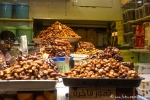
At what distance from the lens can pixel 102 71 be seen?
4.41ft

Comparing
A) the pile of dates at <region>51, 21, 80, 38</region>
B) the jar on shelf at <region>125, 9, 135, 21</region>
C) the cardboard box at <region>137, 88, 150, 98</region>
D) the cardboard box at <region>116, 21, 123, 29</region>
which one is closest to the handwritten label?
the cardboard box at <region>137, 88, 150, 98</region>

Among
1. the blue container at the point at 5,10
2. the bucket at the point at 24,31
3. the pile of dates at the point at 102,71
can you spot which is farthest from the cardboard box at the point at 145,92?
the blue container at the point at 5,10

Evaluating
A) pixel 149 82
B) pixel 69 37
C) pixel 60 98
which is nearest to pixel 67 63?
pixel 60 98

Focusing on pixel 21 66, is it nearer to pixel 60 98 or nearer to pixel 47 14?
pixel 60 98

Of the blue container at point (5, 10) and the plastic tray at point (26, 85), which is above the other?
the blue container at point (5, 10)

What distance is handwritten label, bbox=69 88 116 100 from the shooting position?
4.23 feet

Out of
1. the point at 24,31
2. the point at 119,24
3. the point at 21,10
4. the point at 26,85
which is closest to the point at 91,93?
the point at 26,85

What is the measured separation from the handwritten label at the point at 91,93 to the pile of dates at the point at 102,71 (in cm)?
7

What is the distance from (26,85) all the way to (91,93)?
0.33m

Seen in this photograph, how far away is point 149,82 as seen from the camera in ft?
11.2

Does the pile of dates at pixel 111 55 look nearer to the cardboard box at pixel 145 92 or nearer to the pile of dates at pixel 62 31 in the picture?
the cardboard box at pixel 145 92

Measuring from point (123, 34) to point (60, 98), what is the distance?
479 cm

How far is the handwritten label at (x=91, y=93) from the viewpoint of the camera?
129 cm

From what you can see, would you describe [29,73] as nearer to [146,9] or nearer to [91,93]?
[91,93]
